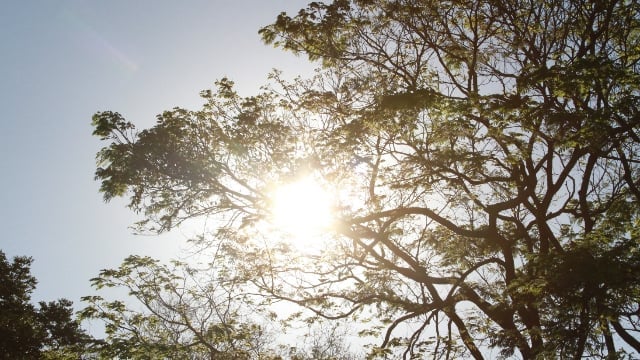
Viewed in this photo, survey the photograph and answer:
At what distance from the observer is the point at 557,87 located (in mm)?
6051

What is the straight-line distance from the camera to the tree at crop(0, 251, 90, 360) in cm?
1941

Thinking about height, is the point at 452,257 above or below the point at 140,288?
above

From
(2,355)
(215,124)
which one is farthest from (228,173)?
(2,355)

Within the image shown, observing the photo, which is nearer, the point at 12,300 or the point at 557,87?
the point at 557,87

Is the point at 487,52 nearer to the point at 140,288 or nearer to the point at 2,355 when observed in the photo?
the point at 140,288

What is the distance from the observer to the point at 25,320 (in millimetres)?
20016

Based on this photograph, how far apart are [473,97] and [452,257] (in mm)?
5544

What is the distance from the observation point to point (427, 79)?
9906 mm

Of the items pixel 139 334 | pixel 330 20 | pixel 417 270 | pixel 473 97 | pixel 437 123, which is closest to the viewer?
pixel 473 97

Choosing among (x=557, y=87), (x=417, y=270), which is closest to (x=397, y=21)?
(x=557, y=87)

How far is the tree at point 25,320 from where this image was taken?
1941 cm

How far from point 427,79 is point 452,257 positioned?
4.95 m

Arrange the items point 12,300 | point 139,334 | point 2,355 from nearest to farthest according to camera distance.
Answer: point 139,334 → point 2,355 → point 12,300

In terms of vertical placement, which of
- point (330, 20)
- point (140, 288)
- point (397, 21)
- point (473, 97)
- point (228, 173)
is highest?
point (397, 21)
